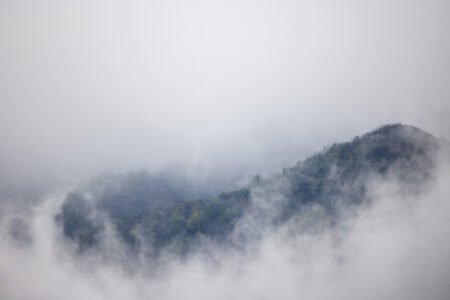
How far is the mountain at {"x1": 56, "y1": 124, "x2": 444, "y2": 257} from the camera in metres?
108

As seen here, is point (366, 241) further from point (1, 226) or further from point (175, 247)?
point (1, 226)

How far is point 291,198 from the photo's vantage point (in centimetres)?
11862

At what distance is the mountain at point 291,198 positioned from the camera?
108 metres

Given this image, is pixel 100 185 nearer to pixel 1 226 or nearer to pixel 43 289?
pixel 1 226

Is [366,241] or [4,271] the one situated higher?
[4,271]

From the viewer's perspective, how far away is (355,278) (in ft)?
305

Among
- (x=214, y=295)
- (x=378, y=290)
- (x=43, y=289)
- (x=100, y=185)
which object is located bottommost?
(x=378, y=290)

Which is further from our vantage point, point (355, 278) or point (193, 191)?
point (193, 191)

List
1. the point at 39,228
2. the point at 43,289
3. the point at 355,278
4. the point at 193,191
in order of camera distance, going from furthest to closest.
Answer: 1. the point at 193,191
2. the point at 39,228
3. the point at 43,289
4. the point at 355,278

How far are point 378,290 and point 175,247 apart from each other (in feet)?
217

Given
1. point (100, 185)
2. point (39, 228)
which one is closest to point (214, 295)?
point (39, 228)

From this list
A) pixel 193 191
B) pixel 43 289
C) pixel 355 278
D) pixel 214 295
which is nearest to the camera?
pixel 355 278

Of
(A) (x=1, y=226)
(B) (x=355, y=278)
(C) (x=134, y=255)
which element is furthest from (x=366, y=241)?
(A) (x=1, y=226)

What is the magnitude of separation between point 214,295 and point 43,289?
58659mm
